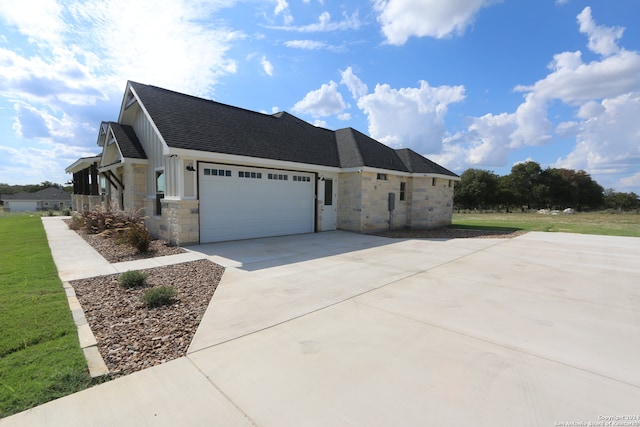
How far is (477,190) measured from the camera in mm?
50625

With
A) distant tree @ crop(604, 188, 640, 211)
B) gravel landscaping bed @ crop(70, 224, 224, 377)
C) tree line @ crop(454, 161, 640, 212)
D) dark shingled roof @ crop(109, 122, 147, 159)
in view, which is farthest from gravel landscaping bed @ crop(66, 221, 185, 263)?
distant tree @ crop(604, 188, 640, 211)

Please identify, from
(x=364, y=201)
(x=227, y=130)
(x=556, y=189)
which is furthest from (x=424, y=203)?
(x=556, y=189)

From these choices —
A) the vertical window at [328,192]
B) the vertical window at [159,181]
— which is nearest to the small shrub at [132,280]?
the vertical window at [159,181]

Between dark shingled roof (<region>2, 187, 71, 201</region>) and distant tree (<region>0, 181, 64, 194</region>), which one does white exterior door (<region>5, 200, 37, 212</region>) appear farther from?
distant tree (<region>0, 181, 64, 194</region>)

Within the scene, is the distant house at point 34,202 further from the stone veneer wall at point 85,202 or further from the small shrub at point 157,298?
the small shrub at point 157,298

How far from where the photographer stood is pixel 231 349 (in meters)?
3.40

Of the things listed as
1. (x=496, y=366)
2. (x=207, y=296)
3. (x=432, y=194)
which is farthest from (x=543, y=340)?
(x=432, y=194)

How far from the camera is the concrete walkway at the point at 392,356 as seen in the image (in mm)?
2418

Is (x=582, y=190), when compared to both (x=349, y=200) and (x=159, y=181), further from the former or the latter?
(x=159, y=181)

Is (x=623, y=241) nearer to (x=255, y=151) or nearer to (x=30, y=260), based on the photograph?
(x=255, y=151)

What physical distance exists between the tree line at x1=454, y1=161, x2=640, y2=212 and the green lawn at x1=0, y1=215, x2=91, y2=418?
54.2 m

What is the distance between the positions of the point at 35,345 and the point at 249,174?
27.4 feet

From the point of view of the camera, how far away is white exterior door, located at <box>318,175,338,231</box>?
1390 centimetres

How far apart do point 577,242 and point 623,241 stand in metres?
2.27
